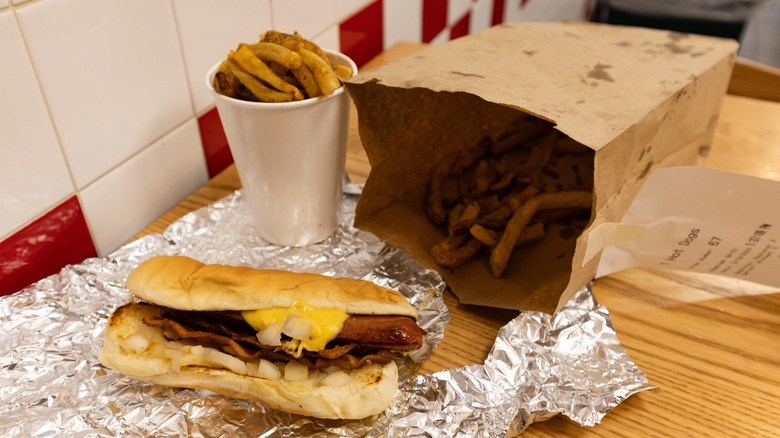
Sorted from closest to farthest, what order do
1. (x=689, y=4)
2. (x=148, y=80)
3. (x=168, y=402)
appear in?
(x=168, y=402)
(x=148, y=80)
(x=689, y=4)

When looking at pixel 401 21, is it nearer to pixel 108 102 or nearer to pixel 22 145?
pixel 108 102

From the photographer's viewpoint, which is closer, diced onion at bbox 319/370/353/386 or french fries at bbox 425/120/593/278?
diced onion at bbox 319/370/353/386

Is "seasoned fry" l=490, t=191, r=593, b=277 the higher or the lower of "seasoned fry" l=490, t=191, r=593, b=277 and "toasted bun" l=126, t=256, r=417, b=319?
the lower

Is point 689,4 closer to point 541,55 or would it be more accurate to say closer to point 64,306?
point 541,55

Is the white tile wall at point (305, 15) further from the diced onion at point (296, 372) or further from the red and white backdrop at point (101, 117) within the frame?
the diced onion at point (296, 372)

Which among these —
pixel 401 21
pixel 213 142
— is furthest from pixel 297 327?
pixel 401 21

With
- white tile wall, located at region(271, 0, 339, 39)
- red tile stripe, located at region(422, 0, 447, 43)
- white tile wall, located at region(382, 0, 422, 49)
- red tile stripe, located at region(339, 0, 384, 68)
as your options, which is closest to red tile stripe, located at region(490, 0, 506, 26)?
red tile stripe, located at region(422, 0, 447, 43)

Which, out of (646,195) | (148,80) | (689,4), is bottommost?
(689,4)

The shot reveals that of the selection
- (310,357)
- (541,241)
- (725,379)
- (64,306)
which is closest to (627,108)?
(541,241)

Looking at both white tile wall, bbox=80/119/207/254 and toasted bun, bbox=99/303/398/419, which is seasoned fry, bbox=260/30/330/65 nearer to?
white tile wall, bbox=80/119/207/254
